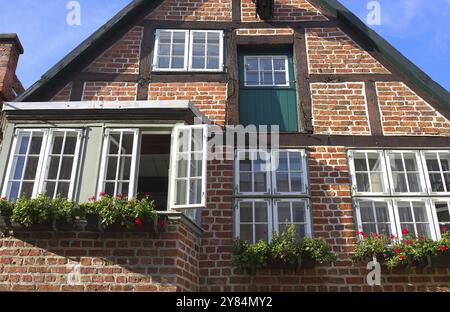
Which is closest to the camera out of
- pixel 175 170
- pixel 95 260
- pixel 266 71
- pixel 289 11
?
pixel 95 260

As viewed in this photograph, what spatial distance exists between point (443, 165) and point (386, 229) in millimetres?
1586

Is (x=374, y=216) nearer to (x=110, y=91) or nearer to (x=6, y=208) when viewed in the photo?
(x=110, y=91)

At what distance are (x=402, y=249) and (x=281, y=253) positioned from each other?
1757 mm

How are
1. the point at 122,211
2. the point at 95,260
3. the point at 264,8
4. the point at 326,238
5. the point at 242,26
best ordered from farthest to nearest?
the point at 242,26 < the point at 264,8 < the point at 326,238 < the point at 95,260 < the point at 122,211

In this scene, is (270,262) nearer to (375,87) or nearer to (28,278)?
(28,278)

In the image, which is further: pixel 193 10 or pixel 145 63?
pixel 193 10

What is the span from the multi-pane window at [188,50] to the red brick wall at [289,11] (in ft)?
2.53

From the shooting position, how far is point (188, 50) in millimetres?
8648

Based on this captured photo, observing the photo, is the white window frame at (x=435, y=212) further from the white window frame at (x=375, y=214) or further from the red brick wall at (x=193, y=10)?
the red brick wall at (x=193, y=10)

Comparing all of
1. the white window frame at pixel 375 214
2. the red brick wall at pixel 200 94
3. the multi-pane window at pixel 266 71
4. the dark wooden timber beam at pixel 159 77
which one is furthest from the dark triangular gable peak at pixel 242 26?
the white window frame at pixel 375 214

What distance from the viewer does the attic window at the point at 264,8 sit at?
864cm

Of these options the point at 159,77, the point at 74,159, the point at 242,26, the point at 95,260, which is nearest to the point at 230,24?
the point at 242,26
